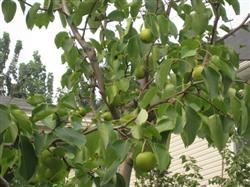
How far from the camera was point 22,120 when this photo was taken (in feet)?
6.74

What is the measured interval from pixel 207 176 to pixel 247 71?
2.26 meters

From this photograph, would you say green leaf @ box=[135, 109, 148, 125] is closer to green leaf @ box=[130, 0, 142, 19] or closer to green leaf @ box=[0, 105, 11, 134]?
green leaf @ box=[0, 105, 11, 134]

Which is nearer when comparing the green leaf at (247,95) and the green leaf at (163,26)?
the green leaf at (247,95)

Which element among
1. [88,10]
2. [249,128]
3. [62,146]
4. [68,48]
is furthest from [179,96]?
[68,48]

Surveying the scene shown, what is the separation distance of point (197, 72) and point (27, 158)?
801 mm

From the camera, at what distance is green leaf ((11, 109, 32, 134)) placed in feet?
6.69

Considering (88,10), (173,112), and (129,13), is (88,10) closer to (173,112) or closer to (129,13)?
(129,13)

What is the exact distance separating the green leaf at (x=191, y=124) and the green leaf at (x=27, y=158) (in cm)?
63

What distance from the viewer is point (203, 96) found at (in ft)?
8.34

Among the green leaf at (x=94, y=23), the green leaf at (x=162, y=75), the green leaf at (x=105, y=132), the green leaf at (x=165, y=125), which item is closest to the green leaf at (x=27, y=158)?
the green leaf at (x=105, y=132)

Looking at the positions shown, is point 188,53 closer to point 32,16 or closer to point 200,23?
point 200,23

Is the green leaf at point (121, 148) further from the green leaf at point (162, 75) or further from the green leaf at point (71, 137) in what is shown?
the green leaf at point (162, 75)

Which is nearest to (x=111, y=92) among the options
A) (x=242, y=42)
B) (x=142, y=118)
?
(x=142, y=118)

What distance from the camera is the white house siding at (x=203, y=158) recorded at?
10.6 meters
